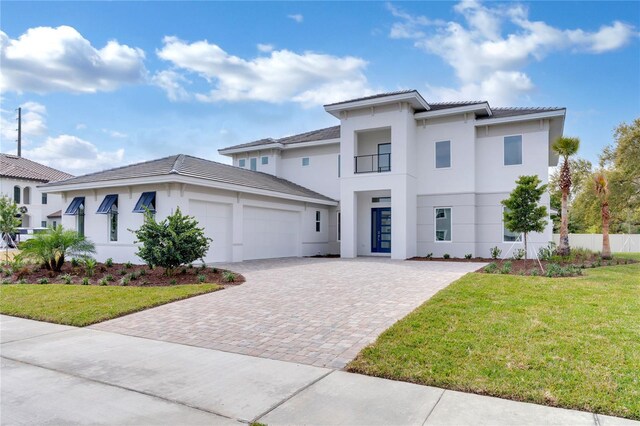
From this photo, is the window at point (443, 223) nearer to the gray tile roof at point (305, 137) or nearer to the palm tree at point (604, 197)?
the palm tree at point (604, 197)

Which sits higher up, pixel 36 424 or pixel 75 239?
pixel 75 239

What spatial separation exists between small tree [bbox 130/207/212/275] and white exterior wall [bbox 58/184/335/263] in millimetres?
3054

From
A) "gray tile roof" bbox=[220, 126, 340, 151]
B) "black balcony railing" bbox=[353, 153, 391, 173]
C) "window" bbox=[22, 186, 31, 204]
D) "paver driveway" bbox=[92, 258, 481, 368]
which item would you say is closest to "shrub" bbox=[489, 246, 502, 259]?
"black balcony railing" bbox=[353, 153, 391, 173]

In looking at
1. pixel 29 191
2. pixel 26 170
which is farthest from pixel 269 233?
pixel 26 170

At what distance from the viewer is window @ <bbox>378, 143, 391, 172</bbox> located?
21406mm

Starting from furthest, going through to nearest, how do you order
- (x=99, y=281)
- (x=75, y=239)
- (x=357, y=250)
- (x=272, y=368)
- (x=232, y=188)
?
1. (x=357, y=250)
2. (x=232, y=188)
3. (x=75, y=239)
4. (x=99, y=281)
5. (x=272, y=368)

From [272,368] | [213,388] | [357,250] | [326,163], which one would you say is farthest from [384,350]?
[326,163]

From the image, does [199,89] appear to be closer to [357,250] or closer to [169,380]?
[357,250]

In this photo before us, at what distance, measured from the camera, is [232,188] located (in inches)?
667

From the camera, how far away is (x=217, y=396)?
4.18 m

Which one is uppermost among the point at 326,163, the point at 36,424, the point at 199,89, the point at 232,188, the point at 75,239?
the point at 199,89

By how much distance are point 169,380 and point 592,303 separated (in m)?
7.75

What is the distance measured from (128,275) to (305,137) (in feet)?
51.5

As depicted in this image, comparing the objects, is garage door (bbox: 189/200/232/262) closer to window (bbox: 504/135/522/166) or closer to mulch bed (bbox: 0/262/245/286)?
mulch bed (bbox: 0/262/245/286)
